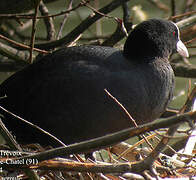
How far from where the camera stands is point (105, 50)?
9.14 ft

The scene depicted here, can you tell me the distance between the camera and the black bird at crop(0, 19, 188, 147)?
2.60 metres

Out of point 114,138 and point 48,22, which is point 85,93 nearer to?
point 114,138

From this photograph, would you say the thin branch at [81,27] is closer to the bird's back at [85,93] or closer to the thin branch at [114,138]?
the bird's back at [85,93]

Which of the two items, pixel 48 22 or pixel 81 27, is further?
pixel 48 22

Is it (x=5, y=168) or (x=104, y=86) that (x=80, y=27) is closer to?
(x=104, y=86)

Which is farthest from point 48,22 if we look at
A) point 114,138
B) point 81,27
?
point 114,138

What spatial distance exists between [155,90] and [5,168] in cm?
99

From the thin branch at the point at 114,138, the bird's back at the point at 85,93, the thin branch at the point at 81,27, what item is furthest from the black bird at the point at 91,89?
the thin branch at the point at 114,138

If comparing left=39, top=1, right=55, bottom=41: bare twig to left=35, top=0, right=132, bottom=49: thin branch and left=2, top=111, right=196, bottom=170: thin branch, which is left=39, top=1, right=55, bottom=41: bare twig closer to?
left=35, top=0, right=132, bottom=49: thin branch

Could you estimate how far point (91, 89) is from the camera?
2.60 meters

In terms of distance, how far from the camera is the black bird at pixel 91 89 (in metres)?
2.60

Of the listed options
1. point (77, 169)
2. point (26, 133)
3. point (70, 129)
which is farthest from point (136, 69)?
point (77, 169)

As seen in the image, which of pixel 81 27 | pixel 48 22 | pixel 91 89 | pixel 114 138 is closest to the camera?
pixel 114 138

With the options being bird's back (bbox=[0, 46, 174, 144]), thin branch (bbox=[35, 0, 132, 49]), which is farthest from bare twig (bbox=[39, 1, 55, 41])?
bird's back (bbox=[0, 46, 174, 144])
